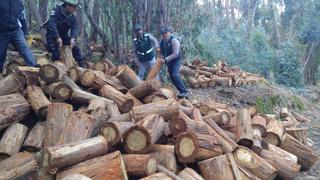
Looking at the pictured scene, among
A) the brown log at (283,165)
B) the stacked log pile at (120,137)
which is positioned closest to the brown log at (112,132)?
the stacked log pile at (120,137)

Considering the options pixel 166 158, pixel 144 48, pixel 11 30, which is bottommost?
pixel 166 158

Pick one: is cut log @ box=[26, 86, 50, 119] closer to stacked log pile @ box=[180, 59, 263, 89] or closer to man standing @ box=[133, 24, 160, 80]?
man standing @ box=[133, 24, 160, 80]

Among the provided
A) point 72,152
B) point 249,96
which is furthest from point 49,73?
point 249,96

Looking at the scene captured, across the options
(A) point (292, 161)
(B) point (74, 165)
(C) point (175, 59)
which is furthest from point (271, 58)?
(B) point (74, 165)

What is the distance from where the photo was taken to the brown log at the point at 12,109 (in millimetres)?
5043

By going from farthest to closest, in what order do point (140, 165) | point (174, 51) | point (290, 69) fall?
point (290, 69) < point (174, 51) < point (140, 165)

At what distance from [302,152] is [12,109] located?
182 inches

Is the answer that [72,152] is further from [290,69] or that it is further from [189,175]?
[290,69]

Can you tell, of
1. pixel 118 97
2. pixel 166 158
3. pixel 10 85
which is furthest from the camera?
pixel 118 97

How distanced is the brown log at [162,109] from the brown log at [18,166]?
170 cm

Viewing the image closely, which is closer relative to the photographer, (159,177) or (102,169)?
(102,169)

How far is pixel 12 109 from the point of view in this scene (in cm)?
519

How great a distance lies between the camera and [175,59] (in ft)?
29.3

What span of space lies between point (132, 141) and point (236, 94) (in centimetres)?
785
